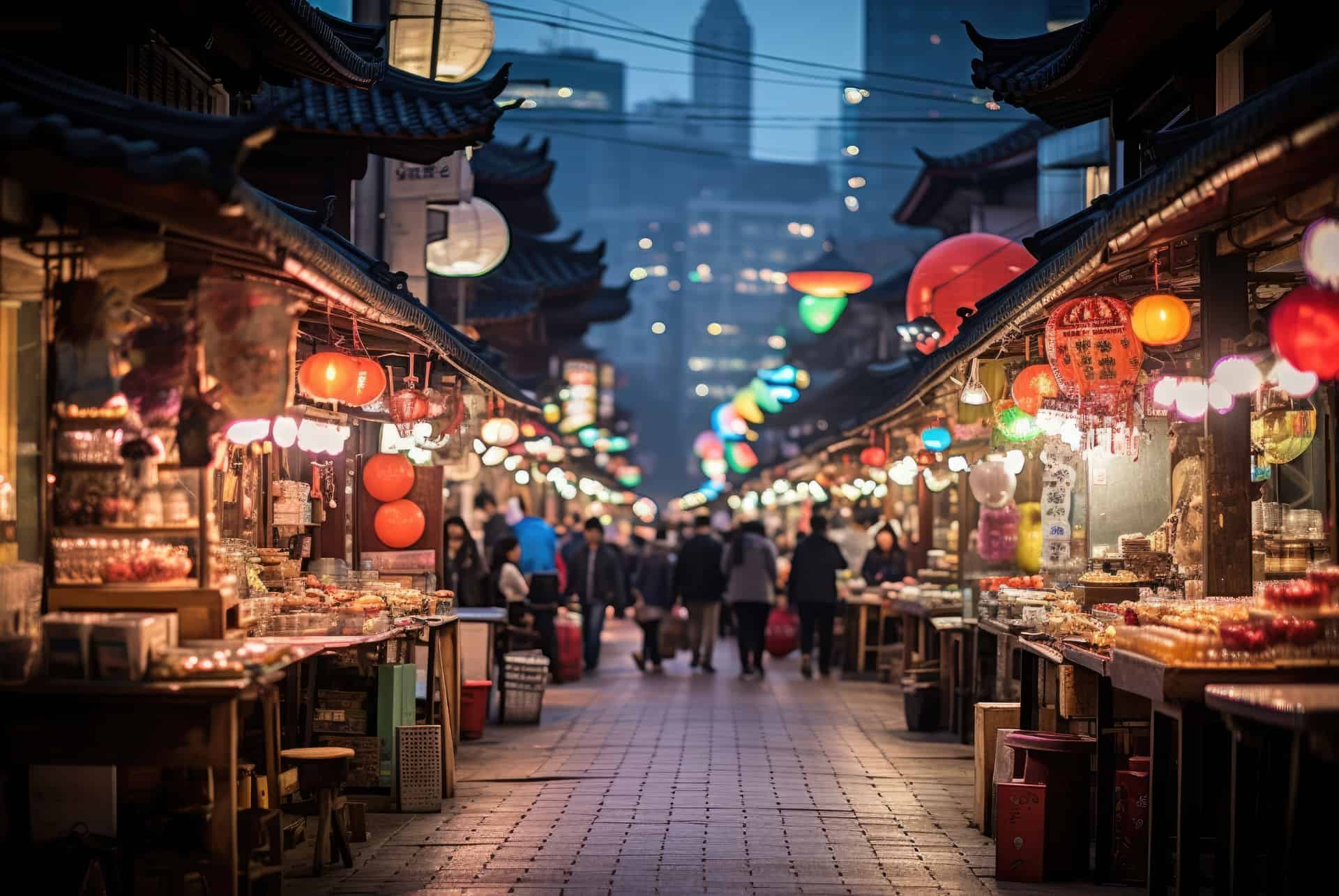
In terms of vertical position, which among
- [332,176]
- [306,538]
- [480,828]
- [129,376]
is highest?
[332,176]

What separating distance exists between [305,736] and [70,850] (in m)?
4.24

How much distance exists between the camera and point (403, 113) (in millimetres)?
17797

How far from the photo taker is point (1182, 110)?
14.7m

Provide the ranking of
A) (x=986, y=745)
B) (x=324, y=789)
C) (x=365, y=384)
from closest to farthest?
(x=324, y=789) < (x=986, y=745) < (x=365, y=384)

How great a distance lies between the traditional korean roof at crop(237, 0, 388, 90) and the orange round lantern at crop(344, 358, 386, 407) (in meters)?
2.88

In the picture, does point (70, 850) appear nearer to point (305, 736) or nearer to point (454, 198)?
point (305, 736)

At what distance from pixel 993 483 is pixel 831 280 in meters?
8.29

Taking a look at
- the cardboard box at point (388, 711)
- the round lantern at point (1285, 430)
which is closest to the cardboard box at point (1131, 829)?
the round lantern at point (1285, 430)

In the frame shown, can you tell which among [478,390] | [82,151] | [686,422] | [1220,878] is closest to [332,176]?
[478,390]

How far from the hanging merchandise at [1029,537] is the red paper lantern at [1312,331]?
1190 centimetres

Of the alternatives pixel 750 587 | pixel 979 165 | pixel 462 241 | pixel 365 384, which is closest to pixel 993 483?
pixel 750 587

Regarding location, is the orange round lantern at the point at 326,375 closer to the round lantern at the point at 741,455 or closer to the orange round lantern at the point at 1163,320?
the orange round lantern at the point at 1163,320

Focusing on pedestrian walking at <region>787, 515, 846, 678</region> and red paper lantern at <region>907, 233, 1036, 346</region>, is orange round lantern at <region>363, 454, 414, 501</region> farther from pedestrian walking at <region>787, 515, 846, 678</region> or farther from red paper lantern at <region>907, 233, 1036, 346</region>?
pedestrian walking at <region>787, 515, 846, 678</region>

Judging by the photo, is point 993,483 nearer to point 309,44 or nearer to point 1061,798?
point 1061,798
